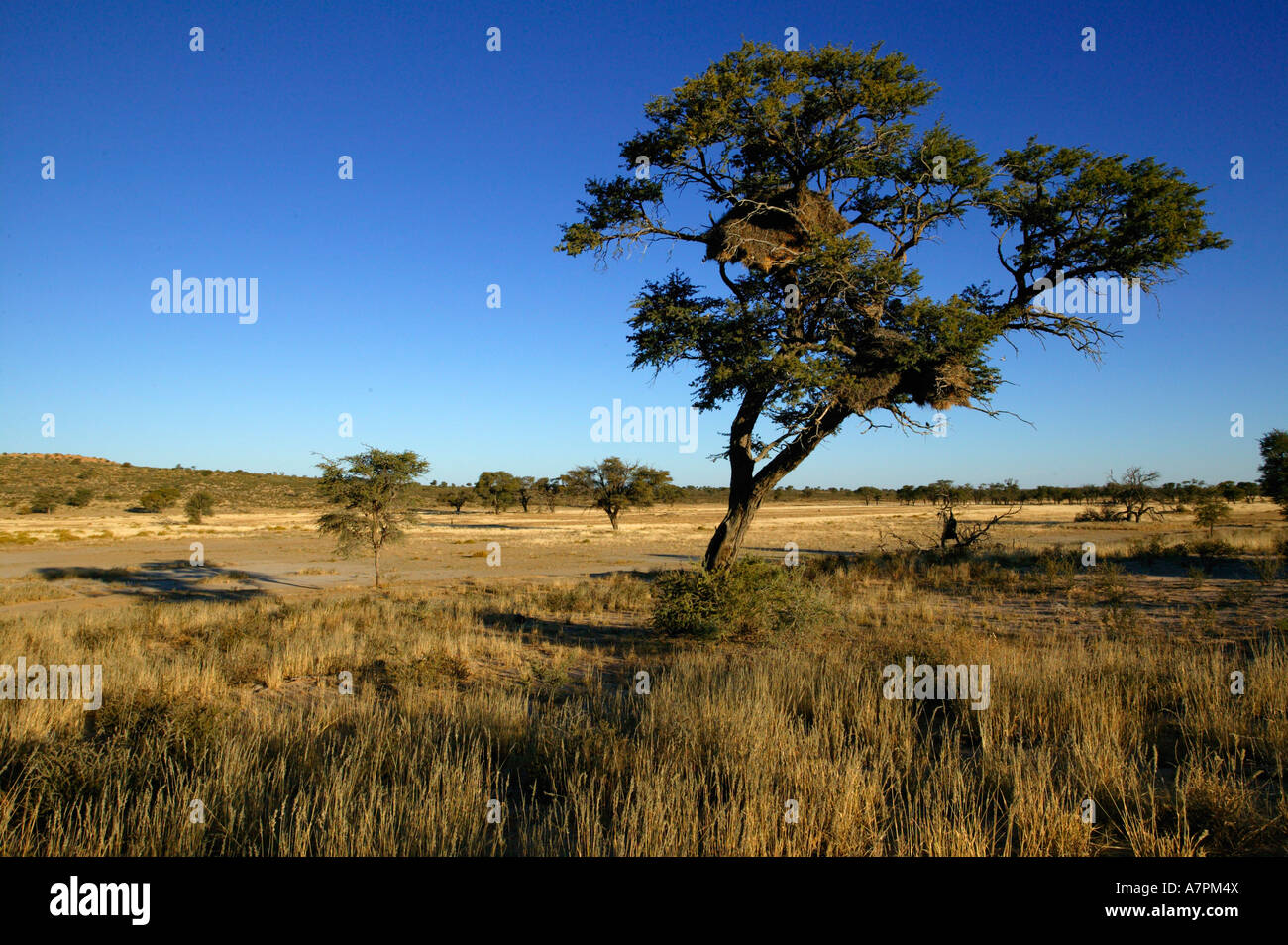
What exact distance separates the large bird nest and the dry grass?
6.74 m

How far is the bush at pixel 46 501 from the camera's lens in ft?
216

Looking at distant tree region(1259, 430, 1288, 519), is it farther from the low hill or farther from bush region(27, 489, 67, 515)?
bush region(27, 489, 67, 515)

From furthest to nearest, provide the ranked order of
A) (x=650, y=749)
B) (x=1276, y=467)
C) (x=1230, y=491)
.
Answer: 1. (x=1230, y=491)
2. (x=1276, y=467)
3. (x=650, y=749)

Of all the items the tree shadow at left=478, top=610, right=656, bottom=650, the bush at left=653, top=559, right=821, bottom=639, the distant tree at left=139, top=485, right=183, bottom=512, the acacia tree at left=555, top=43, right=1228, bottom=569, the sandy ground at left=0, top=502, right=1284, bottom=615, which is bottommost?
the sandy ground at left=0, top=502, right=1284, bottom=615

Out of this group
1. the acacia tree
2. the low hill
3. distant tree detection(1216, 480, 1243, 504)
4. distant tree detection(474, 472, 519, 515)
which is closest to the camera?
the acacia tree

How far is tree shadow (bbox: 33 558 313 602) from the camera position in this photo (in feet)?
69.0

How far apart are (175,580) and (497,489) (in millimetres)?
64110

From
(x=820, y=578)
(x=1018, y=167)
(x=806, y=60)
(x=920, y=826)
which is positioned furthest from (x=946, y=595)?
(x=920, y=826)

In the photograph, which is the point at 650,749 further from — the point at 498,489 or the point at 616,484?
the point at 498,489

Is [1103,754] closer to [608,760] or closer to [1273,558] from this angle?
[608,760]

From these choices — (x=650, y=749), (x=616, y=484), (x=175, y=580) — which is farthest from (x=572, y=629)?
(x=616, y=484)

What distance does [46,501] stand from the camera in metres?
66.2

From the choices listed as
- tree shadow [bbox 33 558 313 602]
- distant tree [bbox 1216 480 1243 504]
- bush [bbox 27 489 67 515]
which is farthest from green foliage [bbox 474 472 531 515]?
distant tree [bbox 1216 480 1243 504]
